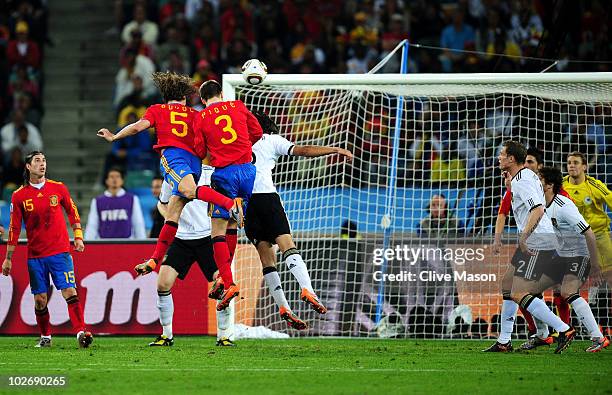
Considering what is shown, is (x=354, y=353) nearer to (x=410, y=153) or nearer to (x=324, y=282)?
(x=324, y=282)

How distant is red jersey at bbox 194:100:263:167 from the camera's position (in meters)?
10.2

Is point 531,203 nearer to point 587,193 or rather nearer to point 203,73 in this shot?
point 587,193

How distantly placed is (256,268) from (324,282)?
0.94 m

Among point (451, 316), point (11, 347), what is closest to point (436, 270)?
point (451, 316)

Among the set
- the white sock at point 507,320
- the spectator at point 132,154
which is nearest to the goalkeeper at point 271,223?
the white sock at point 507,320

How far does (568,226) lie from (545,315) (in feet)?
4.37

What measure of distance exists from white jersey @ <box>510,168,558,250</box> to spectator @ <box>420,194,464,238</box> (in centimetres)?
288

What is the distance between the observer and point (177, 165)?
10.5 metres

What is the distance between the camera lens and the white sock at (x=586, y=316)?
10.4 m

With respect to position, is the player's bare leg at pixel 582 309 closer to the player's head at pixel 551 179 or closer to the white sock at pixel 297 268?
the player's head at pixel 551 179

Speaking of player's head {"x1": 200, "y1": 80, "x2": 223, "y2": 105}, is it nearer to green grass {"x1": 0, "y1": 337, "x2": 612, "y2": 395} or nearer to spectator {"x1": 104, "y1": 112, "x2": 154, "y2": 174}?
green grass {"x1": 0, "y1": 337, "x2": 612, "y2": 395}

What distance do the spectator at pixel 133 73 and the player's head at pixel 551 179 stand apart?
1044cm

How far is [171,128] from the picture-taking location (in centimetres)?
1055

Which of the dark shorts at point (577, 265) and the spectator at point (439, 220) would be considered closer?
the dark shorts at point (577, 265)
